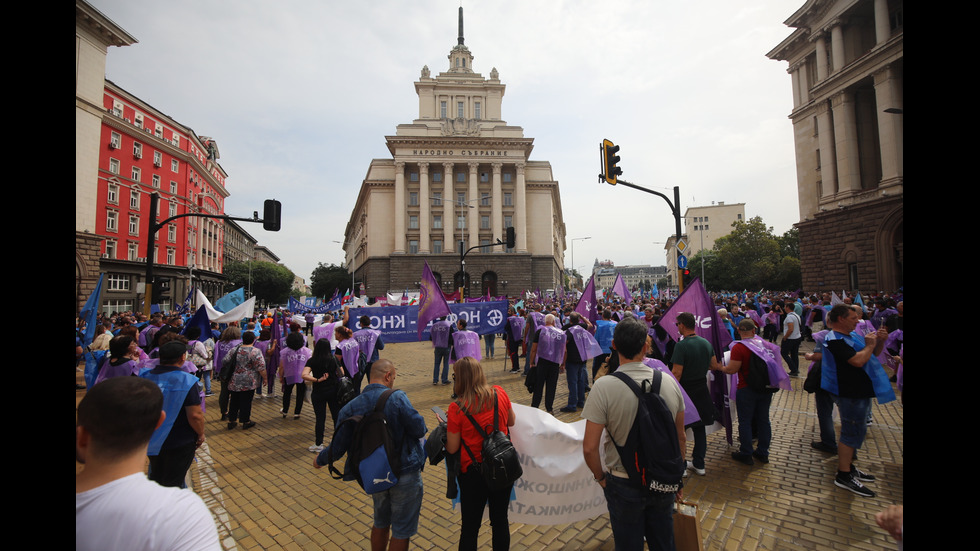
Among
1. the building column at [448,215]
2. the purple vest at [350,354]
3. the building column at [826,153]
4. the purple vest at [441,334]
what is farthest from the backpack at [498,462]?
the building column at [448,215]

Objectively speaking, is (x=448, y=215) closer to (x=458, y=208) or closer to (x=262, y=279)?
(x=458, y=208)

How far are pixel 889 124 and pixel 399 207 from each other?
43607mm

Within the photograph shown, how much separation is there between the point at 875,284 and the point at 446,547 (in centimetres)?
3030

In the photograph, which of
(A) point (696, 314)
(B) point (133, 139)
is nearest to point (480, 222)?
(B) point (133, 139)

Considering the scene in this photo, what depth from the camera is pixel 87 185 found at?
79.4 feet

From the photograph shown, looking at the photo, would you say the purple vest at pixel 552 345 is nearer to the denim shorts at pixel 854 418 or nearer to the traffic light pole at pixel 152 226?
the denim shorts at pixel 854 418

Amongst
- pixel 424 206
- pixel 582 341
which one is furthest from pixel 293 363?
pixel 424 206

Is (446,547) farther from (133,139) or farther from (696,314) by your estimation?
(133,139)

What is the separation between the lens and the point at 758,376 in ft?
17.6

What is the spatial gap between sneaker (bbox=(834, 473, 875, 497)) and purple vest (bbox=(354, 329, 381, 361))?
6.77m

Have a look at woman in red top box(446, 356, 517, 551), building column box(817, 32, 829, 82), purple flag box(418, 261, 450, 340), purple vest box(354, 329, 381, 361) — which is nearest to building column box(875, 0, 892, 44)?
building column box(817, 32, 829, 82)

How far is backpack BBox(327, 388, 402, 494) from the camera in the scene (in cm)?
317

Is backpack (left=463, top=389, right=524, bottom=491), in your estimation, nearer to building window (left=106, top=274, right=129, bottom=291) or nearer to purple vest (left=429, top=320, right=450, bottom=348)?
purple vest (left=429, top=320, right=450, bottom=348)
